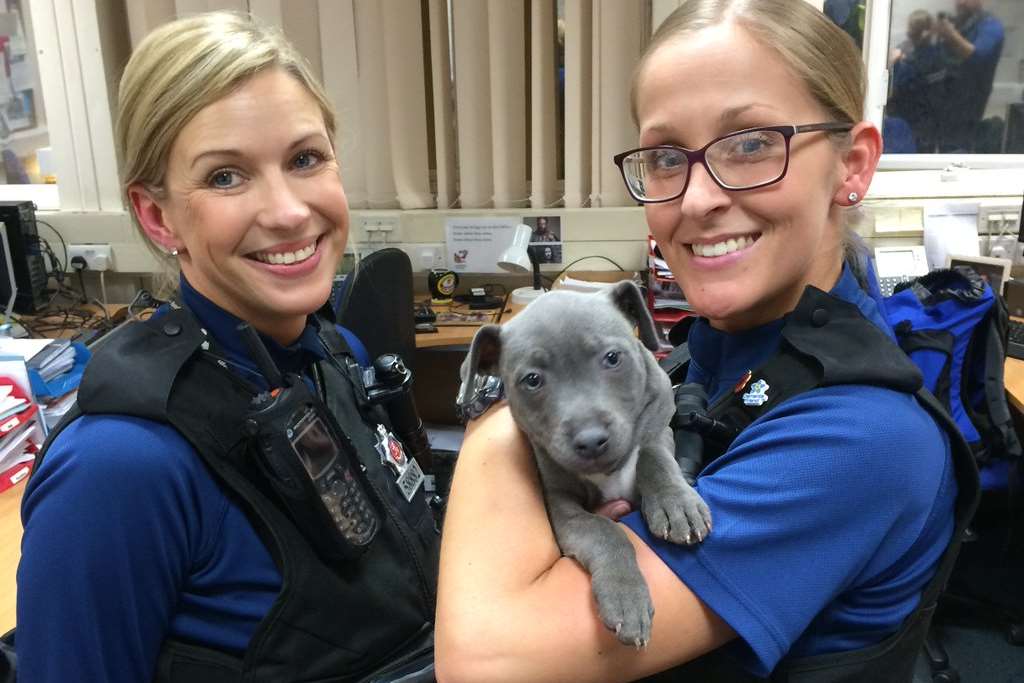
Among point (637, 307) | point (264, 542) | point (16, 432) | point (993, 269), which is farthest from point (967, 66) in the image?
point (16, 432)

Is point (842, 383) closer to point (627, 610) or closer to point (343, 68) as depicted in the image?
point (627, 610)

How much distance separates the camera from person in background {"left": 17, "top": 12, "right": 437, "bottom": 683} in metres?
0.86

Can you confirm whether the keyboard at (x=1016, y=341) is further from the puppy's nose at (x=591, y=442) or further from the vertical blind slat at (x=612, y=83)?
the puppy's nose at (x=591, y=442)

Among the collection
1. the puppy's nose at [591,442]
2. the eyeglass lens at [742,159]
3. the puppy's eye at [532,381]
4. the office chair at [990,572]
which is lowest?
the office chair at [990,572]

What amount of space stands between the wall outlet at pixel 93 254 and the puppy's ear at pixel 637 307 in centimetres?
309

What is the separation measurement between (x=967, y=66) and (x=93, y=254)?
13.8 feet

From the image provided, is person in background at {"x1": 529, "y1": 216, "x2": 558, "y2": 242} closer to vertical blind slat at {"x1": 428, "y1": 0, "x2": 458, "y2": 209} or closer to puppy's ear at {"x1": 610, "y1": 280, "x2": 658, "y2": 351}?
vertical blind slat at {"x1": 428, "y1": 0, "x2": 458, "y2": 209}

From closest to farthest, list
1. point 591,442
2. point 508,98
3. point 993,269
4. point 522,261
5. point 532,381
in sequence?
1. point 591,442
2. point 532,381
3. point 993,269
4. point 522,261
5. point 508,98

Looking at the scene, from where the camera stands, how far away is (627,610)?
30.1 inches

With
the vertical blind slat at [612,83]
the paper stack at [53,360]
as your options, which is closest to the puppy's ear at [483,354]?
the paper stack at [53,360]

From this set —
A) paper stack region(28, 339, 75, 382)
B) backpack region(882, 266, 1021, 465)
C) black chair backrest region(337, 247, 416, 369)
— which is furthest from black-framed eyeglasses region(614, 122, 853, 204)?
paper stack region(28, 339, 75, 382)

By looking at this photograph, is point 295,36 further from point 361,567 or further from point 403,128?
point 361,567

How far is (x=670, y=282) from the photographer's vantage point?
286cm

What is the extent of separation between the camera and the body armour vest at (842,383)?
2.61ft
